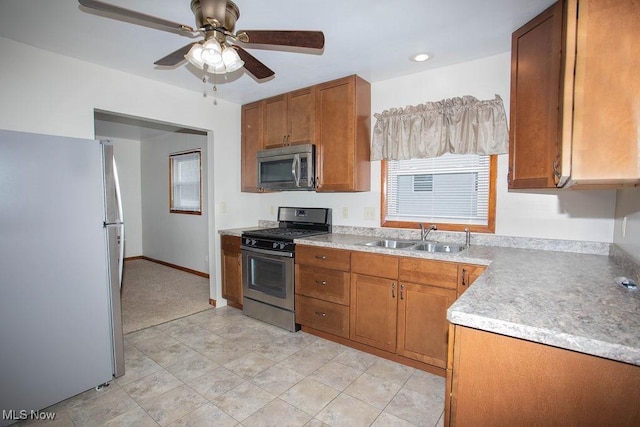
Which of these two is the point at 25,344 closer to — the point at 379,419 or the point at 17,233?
the point at 17,233

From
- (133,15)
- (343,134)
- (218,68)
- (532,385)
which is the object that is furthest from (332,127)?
(532,385)

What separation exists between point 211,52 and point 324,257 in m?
1.79

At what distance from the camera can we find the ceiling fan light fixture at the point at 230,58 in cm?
166

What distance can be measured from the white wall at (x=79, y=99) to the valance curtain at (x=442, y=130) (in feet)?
6.47

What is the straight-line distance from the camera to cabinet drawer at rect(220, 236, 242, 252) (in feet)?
11.3

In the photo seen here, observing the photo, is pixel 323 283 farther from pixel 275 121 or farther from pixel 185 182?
pixel 185 182

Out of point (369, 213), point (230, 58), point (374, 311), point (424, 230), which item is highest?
point (230, 58)

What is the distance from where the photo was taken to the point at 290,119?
3.27m

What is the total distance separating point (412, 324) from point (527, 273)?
0.99 m

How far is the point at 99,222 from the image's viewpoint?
2.03 meters

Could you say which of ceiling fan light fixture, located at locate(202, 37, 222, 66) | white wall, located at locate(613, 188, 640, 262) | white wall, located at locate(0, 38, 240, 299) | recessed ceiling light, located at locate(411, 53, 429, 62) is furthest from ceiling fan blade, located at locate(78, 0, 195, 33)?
white wall, located at locate(613, 188, 640, 262)

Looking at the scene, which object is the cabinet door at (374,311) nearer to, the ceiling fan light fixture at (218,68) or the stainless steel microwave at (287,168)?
the stainless steel microwave at (287,168)

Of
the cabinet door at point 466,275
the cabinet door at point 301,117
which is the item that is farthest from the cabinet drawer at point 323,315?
the cabinet door at point 301,117

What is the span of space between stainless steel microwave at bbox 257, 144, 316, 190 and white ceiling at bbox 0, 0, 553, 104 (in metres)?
0.74
